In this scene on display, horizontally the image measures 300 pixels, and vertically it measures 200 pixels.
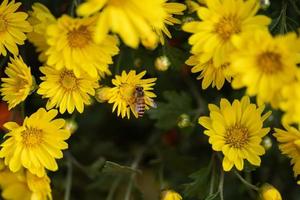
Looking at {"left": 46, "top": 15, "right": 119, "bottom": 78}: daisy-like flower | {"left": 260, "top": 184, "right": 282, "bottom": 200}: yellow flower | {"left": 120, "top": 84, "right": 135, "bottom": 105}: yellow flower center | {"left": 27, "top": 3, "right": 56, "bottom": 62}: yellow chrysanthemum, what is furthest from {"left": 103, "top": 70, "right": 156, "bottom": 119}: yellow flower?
{"left": 260, "top": 184, "right": 282, "bottom": 200}: yellow flower

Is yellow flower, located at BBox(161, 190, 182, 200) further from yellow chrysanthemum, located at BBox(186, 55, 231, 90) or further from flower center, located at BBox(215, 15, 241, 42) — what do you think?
flower center, located at BBox(215, 15, 241, 42)

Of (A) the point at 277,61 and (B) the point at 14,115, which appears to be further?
(B) the point at 14,115

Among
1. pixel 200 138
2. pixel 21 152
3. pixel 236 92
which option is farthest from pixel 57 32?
pixel 200 138

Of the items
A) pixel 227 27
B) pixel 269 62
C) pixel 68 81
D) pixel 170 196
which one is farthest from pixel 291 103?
pixel 68 81

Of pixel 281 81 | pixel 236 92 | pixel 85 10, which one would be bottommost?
pixel 236 92

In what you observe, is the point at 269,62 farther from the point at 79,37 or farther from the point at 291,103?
the point at 79,37

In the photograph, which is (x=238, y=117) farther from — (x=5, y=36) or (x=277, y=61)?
(x=5, y=36)

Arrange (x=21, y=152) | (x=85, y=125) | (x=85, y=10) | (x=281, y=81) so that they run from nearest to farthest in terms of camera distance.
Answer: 1. (x=85, y=10)
2. (x=281, y=81)
3. (x=21, y=152)
4. (x=85, y=125)
